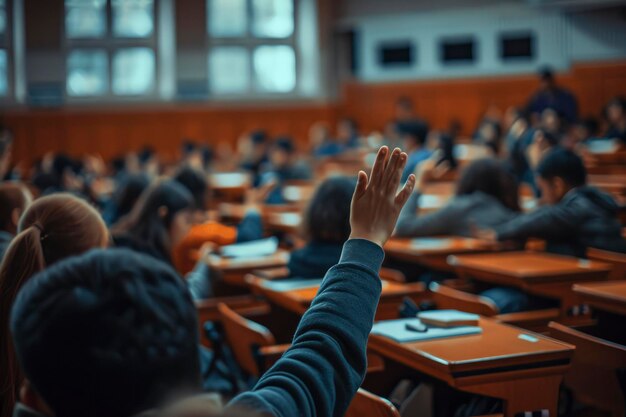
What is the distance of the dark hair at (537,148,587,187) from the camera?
465 cm

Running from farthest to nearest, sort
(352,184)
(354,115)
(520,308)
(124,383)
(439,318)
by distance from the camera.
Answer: (354,115)
(520,308)
(352,184)
(439,318)
(124,383)

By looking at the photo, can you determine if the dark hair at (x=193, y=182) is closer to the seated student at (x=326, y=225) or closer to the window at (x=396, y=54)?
the seated student at (x=326, y=225)

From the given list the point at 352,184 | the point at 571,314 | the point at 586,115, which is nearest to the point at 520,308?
the point at 571,314

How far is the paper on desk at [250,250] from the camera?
5.00m

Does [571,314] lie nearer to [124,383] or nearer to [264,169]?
[124,383]

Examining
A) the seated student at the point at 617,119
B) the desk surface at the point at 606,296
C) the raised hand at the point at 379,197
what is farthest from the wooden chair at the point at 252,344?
the seated student at the point at 617,119

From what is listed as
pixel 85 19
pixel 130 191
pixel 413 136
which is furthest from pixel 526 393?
pixel 85 19

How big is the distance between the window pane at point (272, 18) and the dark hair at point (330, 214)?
1272cm

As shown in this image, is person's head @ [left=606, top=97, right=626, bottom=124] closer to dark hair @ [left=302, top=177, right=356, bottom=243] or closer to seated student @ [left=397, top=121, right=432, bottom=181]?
seated student @ [left=397, top=121, right=432, bottom=181]

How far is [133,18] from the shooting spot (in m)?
15.8

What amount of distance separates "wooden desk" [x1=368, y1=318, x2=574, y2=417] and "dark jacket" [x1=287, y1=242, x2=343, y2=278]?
1.12 metres

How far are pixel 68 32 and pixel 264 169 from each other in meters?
6.41

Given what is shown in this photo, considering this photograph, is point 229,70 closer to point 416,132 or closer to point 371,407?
point 416,132

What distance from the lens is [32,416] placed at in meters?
1.12
